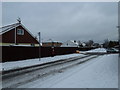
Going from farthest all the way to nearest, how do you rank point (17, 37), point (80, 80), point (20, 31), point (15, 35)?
point (20, 31)
point (17, 37)
point (15, 35)
point (80, 80)

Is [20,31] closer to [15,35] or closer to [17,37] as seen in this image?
[17,37]

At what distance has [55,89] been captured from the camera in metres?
5.65

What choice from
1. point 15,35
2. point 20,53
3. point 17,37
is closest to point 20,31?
point 17,37

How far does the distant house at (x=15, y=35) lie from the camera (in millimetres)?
23812

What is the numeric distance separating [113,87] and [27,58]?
548 inches

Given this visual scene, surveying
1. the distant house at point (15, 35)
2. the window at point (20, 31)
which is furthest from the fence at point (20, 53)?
the window at point (20, 31)

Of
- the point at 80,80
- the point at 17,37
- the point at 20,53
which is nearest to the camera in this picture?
the point at 80,80

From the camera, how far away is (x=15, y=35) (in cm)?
2553

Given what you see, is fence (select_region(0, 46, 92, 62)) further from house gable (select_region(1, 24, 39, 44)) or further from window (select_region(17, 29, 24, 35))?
window (select_region(17, 29, 24, 35))

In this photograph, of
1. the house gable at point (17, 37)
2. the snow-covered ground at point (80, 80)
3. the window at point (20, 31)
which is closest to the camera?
the snow-covered ground at point (80, 80)

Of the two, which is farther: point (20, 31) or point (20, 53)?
point (20, 31)

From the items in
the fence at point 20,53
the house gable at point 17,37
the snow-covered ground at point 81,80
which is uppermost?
the house gable at point 17,37

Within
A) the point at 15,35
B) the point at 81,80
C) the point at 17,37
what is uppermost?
the point at 15,35

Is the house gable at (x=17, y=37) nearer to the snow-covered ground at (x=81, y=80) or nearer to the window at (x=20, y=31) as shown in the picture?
the window at (x=20, y=31)
